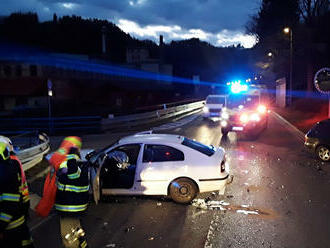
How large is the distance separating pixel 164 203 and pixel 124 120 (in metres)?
15.2

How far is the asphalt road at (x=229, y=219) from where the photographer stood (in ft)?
17.1

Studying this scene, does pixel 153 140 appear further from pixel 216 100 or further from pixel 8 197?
pixel 216 100

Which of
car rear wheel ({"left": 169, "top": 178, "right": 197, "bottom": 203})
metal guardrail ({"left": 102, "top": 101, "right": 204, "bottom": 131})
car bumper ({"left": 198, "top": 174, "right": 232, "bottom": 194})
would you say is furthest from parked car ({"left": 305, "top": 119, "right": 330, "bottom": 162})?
metal guardrail ({"left": 102, "top": 101, "right": 204, "bottom": 131})

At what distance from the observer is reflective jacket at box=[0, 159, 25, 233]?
3.32 metres

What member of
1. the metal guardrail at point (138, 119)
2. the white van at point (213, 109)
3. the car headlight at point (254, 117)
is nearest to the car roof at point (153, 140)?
the car headlight at point (254, 117)

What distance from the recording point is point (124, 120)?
21781 mm

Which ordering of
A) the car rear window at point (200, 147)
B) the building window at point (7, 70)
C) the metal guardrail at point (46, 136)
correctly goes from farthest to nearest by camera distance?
the building window at point (7, 70)
the metal guardrail at point (46, 136)
the car rear window at point (200, 147)

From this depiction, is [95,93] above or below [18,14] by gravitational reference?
below

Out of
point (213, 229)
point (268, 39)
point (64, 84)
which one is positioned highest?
point (268, 39)

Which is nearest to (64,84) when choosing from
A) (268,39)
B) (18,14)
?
(268,39)

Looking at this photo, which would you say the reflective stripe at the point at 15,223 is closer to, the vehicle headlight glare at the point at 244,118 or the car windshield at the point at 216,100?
the vehicle headlight glare at the point at 244,118

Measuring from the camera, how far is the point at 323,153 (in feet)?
35.4

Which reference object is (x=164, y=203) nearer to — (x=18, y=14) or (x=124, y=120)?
(x=124, y=120)

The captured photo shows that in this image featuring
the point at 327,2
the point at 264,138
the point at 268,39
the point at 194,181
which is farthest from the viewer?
the point at 268,39
